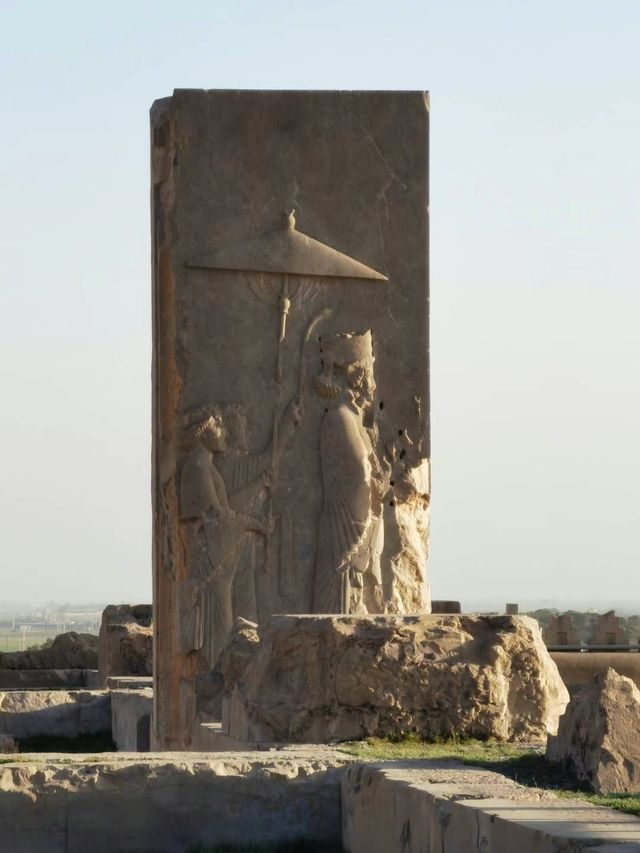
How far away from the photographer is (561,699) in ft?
26.2

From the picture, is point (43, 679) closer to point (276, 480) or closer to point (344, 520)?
point (276, 480)

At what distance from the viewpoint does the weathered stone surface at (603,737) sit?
5.60 metres

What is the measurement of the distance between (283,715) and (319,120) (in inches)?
268

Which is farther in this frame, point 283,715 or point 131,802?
point 283,715

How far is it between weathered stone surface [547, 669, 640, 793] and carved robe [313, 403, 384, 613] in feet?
23.8

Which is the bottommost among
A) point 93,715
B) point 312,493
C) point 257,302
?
point 93,715

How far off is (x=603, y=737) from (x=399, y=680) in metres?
1.86

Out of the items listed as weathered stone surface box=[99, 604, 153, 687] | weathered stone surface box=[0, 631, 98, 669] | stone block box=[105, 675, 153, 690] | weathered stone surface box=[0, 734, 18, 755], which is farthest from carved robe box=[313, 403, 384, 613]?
weathered stone surface box=[0, 631, 98, 669]

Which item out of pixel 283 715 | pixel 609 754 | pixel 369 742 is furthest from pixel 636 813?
pixel 283 715

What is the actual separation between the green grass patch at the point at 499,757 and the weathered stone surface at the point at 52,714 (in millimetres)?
5994

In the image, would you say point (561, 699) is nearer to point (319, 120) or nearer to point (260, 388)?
point (260, 388)

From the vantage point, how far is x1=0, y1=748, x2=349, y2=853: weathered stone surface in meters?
5.88

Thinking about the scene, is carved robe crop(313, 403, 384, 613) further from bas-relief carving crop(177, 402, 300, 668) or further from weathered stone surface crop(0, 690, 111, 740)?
weathered stone surface crop(0, 690, 111, 740)

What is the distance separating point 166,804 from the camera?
19.6 ft
